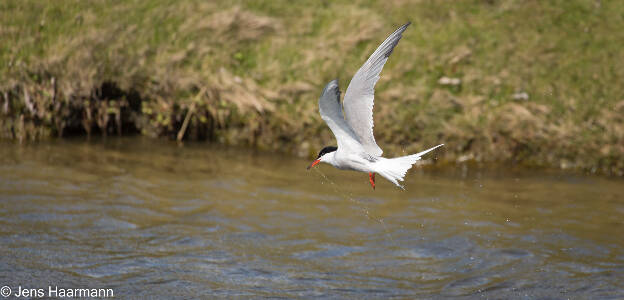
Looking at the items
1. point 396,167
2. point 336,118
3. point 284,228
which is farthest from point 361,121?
point 284,228

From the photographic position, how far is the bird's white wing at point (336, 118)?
20.4 feet

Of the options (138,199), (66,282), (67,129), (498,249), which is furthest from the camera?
(67,129)

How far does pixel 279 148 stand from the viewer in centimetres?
1291

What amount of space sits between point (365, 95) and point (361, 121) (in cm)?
28

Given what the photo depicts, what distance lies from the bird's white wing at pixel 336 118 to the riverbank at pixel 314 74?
536cm

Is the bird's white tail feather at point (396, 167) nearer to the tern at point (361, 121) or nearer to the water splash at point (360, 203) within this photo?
the tern at point (361, 121)

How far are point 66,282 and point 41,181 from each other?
3.42 m

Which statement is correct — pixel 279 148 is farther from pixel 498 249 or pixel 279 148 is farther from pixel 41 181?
pixel 498 249

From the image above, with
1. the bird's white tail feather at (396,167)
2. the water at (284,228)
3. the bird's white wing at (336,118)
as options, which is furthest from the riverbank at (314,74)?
the bird's white tail feather at (396,167)

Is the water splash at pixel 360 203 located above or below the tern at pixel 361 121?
below

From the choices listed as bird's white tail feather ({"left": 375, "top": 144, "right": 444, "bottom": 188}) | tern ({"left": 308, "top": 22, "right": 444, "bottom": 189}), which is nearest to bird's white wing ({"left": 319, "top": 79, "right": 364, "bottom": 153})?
tern ({"left": 308, "top": 22, "right": 444, "bottom": 189})

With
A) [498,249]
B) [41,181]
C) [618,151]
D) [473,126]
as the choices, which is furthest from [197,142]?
[618,151]

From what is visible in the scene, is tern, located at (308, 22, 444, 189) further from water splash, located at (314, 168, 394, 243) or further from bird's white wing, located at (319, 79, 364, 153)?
water splash, located at (314, 168, 394, 243)

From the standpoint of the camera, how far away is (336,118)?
6.62 metres
